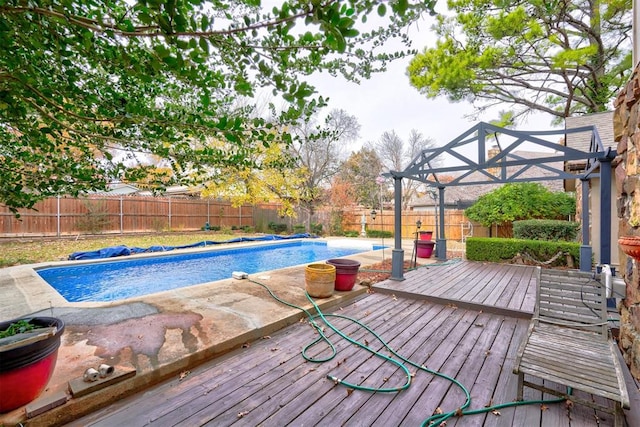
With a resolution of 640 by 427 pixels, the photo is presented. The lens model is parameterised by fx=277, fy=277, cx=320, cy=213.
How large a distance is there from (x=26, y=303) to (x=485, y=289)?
23.1ft

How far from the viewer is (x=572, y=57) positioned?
9078mm

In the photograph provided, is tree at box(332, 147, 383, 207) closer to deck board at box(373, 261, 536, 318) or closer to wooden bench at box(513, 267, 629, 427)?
deck board at box(373, 261, 536, 318)

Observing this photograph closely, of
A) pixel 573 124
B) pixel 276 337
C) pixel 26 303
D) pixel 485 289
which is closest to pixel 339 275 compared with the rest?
pixel 276 337

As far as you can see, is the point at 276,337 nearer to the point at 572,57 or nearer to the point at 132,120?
the point at 132,120

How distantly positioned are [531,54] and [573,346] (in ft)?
39.5

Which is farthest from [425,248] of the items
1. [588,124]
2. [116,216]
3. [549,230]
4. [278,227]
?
[116,216]

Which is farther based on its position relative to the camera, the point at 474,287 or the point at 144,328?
the point at 474,287

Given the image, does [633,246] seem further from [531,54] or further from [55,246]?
[55,246]

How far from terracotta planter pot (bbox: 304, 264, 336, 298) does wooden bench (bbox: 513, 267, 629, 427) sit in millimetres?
2402

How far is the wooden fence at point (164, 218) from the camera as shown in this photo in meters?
10.8

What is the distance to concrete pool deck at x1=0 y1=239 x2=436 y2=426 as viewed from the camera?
2023mm

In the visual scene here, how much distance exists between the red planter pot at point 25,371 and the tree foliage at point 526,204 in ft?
39.3

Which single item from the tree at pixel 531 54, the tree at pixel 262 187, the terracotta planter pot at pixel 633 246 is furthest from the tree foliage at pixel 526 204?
the terracotta planter pot at pixel 633 246

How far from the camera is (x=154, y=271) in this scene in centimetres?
737
